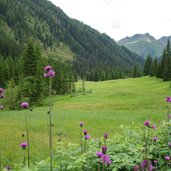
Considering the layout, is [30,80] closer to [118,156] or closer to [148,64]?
[118,156]

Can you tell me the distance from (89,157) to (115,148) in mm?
632

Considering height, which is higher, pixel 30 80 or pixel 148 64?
pixel 148 64

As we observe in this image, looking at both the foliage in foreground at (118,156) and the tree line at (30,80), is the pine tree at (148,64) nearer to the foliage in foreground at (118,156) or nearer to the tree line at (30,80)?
the tree line at (30,80)

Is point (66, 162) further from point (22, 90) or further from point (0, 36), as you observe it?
point (0, 36)

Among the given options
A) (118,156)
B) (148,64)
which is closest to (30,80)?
(118,156)

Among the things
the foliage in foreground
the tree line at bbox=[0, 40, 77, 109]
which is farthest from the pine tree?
the foliage in foreground

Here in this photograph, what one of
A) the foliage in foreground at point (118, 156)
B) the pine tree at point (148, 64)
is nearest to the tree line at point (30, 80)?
the foliage in foreground at point (118, 156)

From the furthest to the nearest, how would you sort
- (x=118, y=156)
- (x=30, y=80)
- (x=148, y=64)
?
(x=148, y=64) → (x=30, y=80) → (x=118, y=156)

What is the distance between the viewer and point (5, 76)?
80.4 metres

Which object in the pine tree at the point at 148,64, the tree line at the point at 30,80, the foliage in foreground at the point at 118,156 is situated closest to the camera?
the foliage in foreground at the point at 118,156

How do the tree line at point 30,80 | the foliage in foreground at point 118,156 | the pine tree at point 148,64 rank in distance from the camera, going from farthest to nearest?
the pine tree at point 148,64 < the tree line at point 30,80 < the foliage in foreground at point 118,156

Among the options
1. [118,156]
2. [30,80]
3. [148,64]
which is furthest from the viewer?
[148,64]

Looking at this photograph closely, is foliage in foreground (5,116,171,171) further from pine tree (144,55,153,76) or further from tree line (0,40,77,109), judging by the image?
pine tree (144,55,153,76)

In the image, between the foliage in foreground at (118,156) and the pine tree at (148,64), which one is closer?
the foliage in foreground at (118,156)
